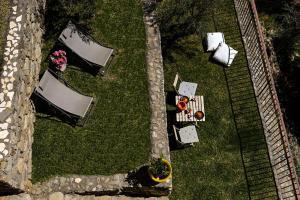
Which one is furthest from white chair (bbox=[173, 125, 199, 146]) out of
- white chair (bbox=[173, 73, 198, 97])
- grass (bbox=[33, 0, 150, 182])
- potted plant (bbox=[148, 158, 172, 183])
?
potted plant (bbox=[148, 158, 172, 183])

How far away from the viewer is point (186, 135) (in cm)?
1416

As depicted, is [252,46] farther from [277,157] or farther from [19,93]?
[19,93]

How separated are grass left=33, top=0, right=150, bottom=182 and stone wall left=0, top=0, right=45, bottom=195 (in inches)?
27.0

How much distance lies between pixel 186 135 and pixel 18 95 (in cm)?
590

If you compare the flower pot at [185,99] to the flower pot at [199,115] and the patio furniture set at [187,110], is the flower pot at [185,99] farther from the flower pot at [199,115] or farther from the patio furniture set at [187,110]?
the flower pot at [199,115]

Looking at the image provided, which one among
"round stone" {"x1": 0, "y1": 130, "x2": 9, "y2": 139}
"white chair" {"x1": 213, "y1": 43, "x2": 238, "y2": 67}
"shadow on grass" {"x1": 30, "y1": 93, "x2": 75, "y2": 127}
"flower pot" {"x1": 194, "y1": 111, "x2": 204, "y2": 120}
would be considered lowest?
"round stone" {"x1": 0, "y1": 130, "x2": 9, "y2": 139}

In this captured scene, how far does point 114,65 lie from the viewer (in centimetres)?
1402

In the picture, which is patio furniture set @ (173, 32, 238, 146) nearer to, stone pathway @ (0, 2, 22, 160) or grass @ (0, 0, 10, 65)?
stone pathway @ (0, 2, 22, 160)

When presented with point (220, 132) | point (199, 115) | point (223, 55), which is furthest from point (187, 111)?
point (223, 55)

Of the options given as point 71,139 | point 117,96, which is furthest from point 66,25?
point 71,139

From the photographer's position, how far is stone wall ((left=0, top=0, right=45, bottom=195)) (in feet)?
34.4

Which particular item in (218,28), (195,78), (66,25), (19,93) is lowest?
(19,93)

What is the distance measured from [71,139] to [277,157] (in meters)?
7.56

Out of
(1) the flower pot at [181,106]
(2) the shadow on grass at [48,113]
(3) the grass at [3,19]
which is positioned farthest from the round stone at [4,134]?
(1) the flower pot at [181,106]
